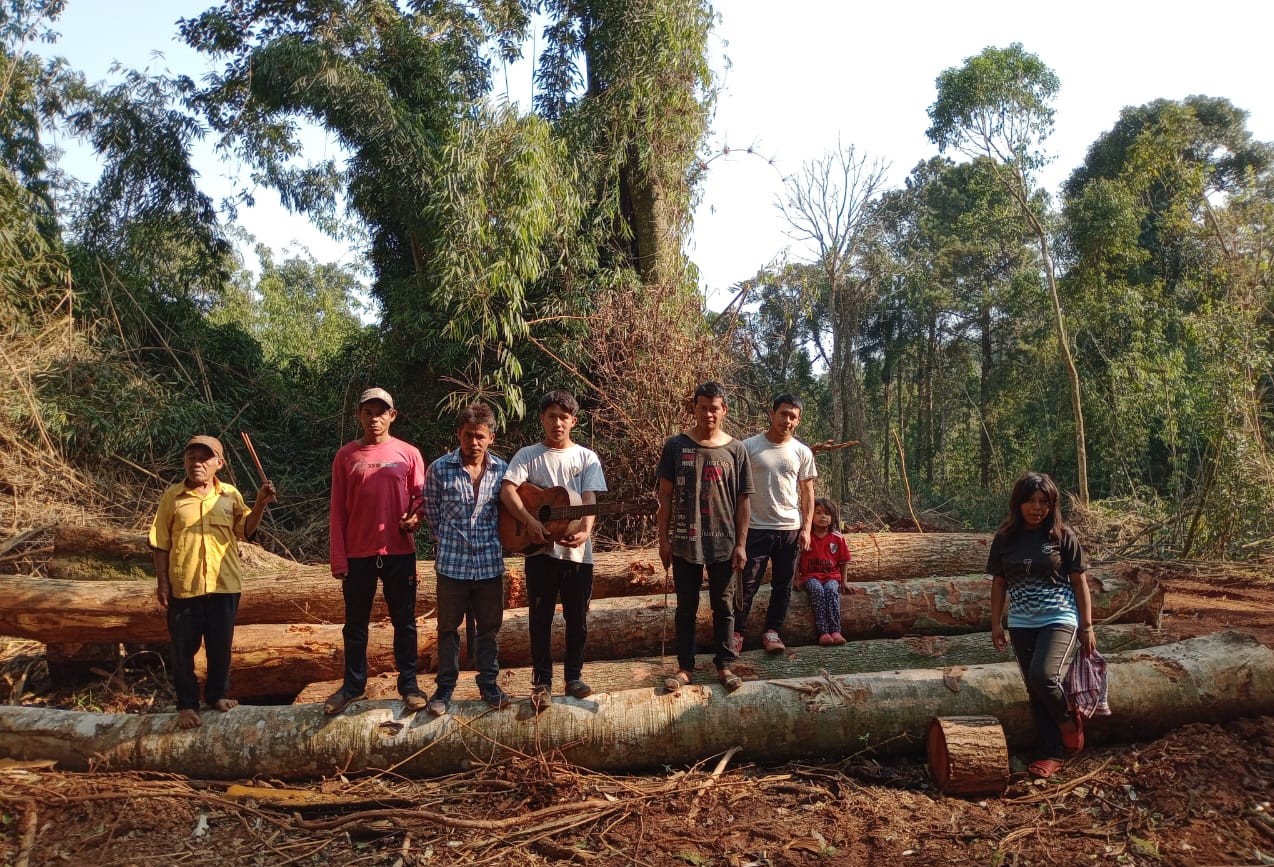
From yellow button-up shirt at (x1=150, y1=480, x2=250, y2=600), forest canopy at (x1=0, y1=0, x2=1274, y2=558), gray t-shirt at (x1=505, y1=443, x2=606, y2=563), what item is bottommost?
yellow button-up shirt at (x1=150, y1=480, x2=250, y2=600)

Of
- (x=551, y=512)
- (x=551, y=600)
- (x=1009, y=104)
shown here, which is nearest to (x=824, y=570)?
(x=551, y=600)

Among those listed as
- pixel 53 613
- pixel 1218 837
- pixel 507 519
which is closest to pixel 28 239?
pixel 53 613

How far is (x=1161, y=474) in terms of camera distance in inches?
700

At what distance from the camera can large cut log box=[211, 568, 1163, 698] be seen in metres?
5.62

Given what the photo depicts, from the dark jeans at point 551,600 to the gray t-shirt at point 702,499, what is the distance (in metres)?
0.58

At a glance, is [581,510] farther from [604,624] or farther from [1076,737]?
[1076,737]

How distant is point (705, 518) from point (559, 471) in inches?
34.3

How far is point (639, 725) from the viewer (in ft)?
14.5

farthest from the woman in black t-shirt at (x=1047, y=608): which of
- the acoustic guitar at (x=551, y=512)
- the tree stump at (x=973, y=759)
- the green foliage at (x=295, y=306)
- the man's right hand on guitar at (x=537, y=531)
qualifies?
the green foliage at (x=295, y=306)

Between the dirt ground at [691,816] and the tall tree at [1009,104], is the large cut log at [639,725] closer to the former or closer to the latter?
the dirt ground at [691,816]

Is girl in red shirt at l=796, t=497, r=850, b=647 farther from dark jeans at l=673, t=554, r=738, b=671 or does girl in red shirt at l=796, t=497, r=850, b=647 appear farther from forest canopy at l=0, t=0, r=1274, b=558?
forest canopy at l=0, t=0, r=1274, b=558

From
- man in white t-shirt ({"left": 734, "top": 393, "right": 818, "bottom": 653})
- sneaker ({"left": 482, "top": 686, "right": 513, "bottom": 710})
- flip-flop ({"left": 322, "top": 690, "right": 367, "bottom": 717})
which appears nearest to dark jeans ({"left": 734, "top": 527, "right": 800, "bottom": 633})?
man in white t-shirt ({"left": 734, "top": 393, "right": 818, "bottom": 653})

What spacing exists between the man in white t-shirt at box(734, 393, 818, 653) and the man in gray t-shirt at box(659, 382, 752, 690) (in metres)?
0.48

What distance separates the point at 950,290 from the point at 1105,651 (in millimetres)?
22269
